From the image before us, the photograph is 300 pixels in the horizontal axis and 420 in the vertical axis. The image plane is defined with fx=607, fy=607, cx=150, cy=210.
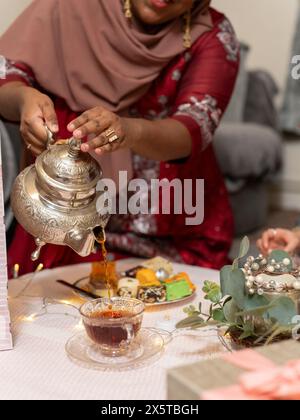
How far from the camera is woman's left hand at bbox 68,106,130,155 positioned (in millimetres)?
989

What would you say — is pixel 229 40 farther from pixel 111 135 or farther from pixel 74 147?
pixel 74 147

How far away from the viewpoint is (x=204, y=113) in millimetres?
1442

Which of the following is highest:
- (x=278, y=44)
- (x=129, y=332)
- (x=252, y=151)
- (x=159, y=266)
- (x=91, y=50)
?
(x=91, y=50)

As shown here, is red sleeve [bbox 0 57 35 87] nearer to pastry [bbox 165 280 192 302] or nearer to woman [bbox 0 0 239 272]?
woman [bbox 0 0 239 272]

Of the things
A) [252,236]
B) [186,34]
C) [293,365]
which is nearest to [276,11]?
[252,236]

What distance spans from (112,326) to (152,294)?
0.24m

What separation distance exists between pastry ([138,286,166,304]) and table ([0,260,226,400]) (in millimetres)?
19

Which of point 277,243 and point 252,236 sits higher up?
point 277,243

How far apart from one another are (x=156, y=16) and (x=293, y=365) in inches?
37.5

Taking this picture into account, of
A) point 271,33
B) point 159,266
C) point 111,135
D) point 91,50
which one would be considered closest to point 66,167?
point 111,135

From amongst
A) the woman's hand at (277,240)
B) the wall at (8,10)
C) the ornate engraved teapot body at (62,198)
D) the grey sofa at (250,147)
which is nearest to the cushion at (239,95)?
the grey sofa at (250,147)
